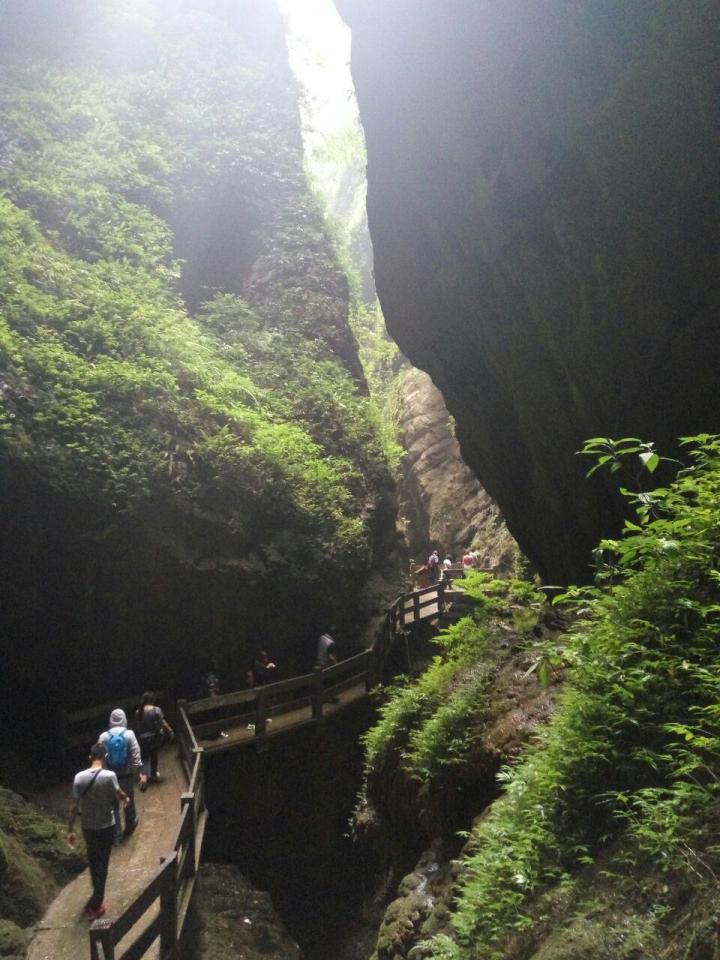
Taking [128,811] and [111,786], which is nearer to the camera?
[111,786]

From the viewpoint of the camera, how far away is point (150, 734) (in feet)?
34.2


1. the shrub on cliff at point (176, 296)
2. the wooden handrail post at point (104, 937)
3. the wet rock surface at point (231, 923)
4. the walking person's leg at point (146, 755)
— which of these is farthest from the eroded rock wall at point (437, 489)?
the wooden handrail post at point (104, 937)

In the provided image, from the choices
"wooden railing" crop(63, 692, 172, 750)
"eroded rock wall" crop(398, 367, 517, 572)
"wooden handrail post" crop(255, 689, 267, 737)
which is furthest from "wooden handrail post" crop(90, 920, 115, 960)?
"eroded rock wall" crop(398, 367, 517, 572)

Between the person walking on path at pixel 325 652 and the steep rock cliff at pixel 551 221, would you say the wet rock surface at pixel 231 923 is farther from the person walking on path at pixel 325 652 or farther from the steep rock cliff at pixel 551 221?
the steep rock cliff at pixel 551 221

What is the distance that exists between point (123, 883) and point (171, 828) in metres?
1.39

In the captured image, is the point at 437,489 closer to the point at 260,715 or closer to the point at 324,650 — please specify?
the point at 324,650

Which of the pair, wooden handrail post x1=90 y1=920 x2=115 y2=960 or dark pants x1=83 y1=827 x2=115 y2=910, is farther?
dark pants x1=83 y1=827 x2=115 y2=910

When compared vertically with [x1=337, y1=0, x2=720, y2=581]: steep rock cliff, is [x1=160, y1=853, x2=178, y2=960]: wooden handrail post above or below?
below

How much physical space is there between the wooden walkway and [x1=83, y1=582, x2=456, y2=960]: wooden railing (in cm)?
1

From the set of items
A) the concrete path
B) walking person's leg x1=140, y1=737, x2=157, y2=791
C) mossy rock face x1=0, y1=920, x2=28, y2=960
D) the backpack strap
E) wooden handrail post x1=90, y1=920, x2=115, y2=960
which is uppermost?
the backpack strap

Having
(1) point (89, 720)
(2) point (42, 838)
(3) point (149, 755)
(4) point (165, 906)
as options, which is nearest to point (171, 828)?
(2) point (42, 838)

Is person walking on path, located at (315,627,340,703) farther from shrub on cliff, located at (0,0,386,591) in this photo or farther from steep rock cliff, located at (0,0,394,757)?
shrub on cliff, located at (0,0,386,591)

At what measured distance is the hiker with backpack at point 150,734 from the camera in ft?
34.0

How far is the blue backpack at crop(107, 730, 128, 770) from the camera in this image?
8.06m
